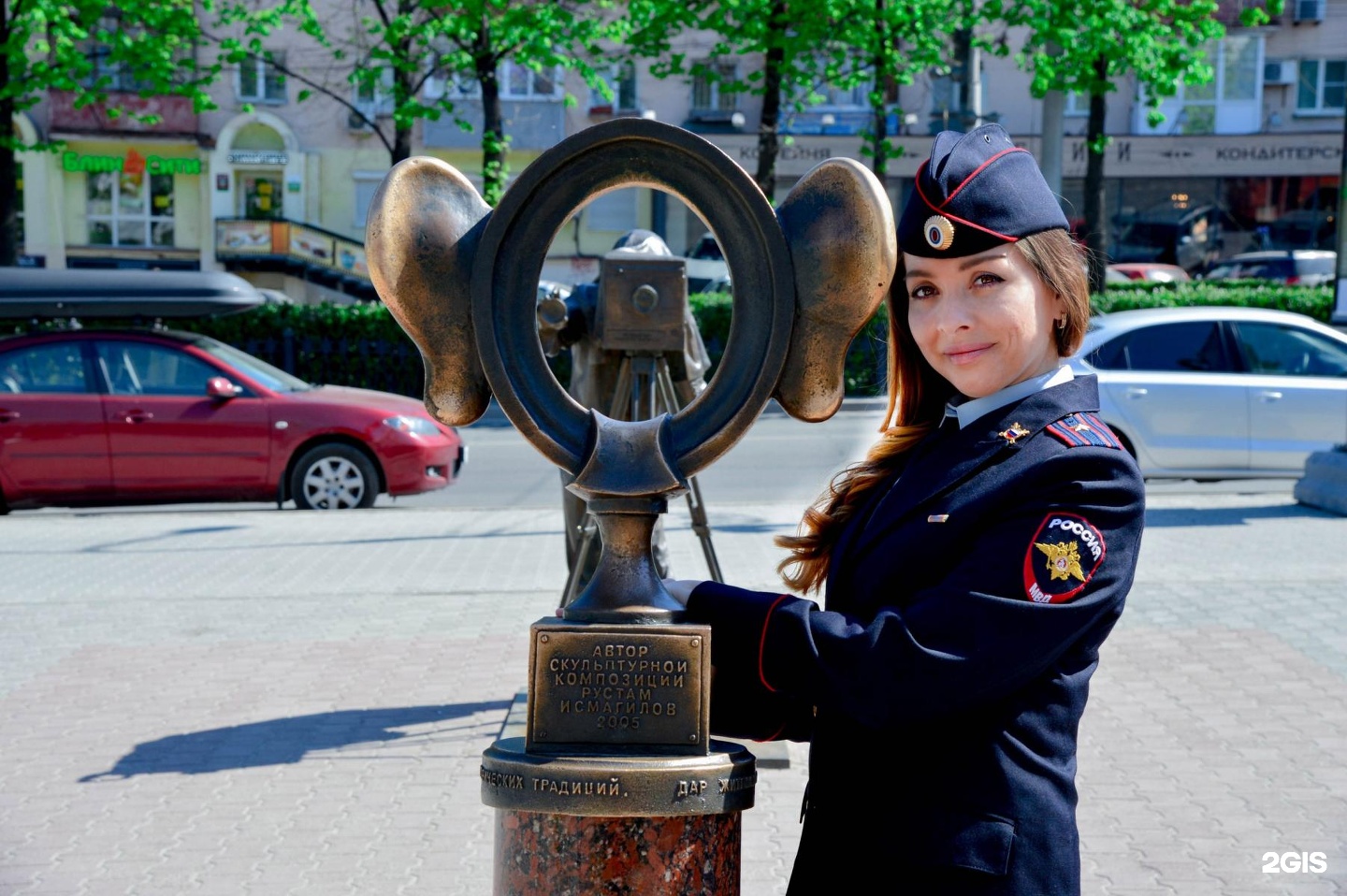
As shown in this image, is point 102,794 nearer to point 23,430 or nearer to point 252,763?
point 252,763

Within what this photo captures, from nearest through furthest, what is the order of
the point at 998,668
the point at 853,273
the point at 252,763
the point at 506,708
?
the point at 998,668 → the point at 853,273 → the point at 252,763 → the point at 506,708

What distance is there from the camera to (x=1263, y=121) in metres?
37.3

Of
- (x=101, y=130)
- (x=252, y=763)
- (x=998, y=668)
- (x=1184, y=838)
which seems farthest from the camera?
(x=101, y=130)

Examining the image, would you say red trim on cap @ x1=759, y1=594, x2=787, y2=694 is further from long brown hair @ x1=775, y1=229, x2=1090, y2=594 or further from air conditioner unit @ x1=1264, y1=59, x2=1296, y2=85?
air conditioner unit @ x1=1264, y1=59, x2=1296, y2=85

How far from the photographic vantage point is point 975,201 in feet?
6.66

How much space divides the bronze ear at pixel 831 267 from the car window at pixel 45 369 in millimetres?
10193

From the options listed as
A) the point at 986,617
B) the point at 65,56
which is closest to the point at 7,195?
the point at 65,56

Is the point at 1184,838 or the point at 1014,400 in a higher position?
the point at 1014,400

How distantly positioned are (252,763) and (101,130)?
110ft

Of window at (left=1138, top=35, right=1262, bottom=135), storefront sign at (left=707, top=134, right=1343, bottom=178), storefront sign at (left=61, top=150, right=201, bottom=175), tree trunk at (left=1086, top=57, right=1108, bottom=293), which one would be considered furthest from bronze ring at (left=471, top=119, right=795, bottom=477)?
window at (left=1138, top=35, right=1262, bottom=135)

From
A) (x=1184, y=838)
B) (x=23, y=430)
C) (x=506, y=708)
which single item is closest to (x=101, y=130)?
(x=23, y=430)

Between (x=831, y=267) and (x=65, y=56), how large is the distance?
19.1 m

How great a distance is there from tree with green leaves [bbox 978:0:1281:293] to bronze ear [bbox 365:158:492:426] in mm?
18632

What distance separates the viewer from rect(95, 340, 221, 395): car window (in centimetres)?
1132
